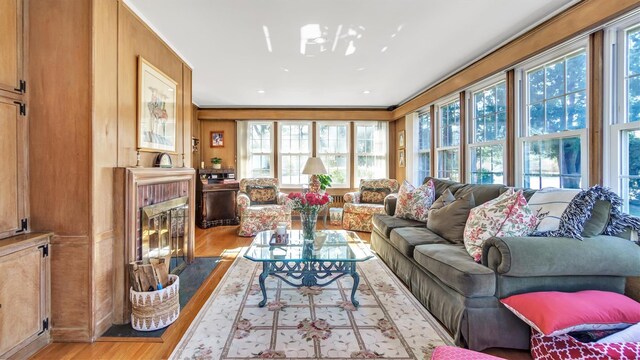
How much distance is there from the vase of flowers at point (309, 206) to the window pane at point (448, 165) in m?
2.55

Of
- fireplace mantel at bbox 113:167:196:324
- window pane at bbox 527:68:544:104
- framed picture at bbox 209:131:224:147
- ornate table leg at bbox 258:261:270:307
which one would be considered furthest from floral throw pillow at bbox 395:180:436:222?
framed picture at bbox 209:131:224:147

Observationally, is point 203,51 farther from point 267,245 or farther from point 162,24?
point 267,245

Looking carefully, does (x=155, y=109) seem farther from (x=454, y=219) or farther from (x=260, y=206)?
(x=454, y=219)

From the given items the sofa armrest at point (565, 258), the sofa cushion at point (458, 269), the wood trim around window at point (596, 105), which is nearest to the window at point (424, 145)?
the wood trim around window at point (596, 105)

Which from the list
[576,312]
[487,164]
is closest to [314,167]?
[487,164]

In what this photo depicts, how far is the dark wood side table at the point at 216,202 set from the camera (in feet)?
17.7

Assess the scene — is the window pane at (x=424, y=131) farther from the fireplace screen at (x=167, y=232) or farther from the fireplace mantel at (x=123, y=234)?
the fireplace mantel at (x=123, y=234)

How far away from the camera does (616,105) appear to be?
2100 mm

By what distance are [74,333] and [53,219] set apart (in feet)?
2.53

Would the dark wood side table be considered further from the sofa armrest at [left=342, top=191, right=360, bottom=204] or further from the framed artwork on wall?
the framed artwork on wall

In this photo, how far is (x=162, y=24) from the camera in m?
2.59

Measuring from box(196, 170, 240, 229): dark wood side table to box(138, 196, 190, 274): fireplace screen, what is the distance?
2.13 m

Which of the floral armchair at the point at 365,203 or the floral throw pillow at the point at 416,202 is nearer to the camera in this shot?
the floral throw pillow at the point at 416,202

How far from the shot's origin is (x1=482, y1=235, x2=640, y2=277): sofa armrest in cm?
Answer: 170
